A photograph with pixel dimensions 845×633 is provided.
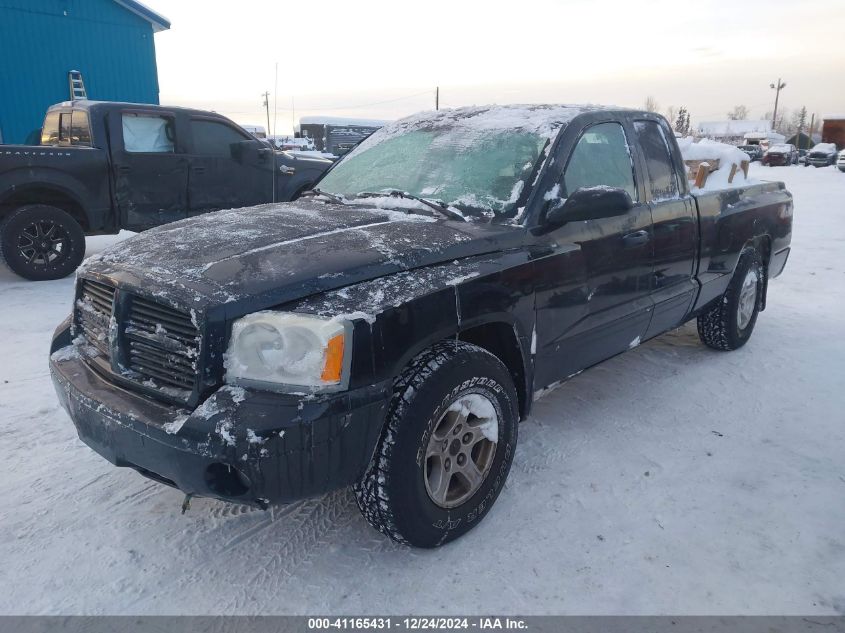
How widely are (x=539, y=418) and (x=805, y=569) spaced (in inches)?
60.2

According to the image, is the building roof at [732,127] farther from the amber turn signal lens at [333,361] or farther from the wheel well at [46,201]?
the amber turn signal lens at [333,361]

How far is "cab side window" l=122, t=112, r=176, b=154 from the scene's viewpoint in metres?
7.11

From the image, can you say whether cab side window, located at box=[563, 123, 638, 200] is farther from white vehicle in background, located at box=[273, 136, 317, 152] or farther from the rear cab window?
white vehicle in background, located at box=[273, 136, 317, 152]

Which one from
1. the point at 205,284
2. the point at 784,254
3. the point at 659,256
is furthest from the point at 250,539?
the point at 784,254

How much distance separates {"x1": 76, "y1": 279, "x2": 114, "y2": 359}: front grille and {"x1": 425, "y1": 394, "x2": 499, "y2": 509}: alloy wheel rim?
1.28 metres

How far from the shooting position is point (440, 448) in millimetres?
2404

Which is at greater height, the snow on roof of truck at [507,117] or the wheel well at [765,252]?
the snow on roof of truck at [507,117]

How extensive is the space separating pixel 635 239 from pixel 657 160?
731 millimetres

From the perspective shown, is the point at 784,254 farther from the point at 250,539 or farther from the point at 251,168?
the point at 251,168

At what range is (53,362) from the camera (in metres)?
2.62

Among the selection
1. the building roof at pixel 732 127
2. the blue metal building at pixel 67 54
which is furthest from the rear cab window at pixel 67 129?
the building roof at pixel 732 127

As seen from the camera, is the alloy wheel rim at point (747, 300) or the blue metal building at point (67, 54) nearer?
the alloy wheel rim at point (747, 300)

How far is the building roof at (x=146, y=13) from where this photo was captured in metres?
16.1

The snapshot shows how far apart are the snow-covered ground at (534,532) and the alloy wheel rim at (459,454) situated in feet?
0.75
